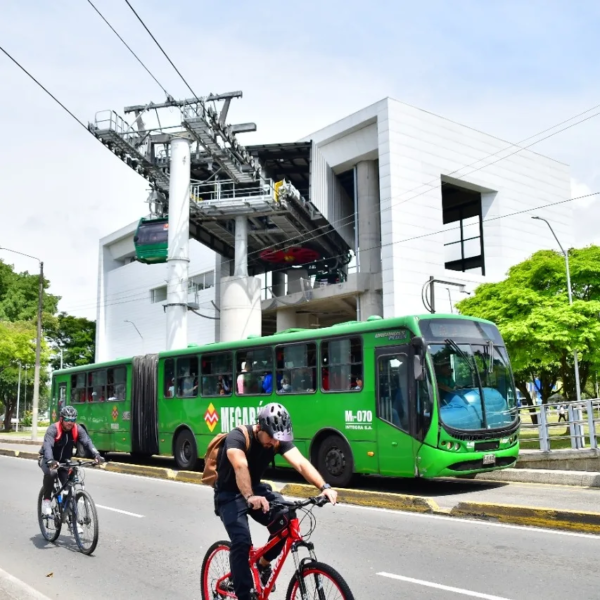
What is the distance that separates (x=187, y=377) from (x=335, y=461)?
18.8 ft

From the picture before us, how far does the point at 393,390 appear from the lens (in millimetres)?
12422

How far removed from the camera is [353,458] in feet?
42.5

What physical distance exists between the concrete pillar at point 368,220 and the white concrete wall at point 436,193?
15.1 ft

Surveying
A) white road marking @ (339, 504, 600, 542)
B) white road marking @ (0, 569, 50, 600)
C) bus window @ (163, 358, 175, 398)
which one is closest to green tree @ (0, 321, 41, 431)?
bus window @ (163, 358, 175, 398)

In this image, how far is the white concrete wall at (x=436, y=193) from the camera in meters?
42.5

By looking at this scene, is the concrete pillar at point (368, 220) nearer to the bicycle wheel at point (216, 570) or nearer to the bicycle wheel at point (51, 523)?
the bicycle wheel at point (51, 523)

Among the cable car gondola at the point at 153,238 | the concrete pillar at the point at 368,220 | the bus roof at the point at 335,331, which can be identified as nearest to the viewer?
the bus roof at the point at 335,331

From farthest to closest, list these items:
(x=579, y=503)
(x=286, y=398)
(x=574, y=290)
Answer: (x=574, y=290), (x=286, y=398), (x=579, y=503)

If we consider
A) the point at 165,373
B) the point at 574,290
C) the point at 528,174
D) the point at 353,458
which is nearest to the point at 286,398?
the point at 353,458

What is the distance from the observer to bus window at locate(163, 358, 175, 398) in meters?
18.4

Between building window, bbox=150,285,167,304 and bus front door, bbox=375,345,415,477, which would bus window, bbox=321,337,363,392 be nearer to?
bus front door, bbox=375,345,415,477

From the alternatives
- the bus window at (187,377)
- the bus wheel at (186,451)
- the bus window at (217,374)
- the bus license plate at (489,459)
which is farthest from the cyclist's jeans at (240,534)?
the bus window at (187,377)

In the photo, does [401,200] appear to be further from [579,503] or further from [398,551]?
[398,551]

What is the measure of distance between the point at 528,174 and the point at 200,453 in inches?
1666
